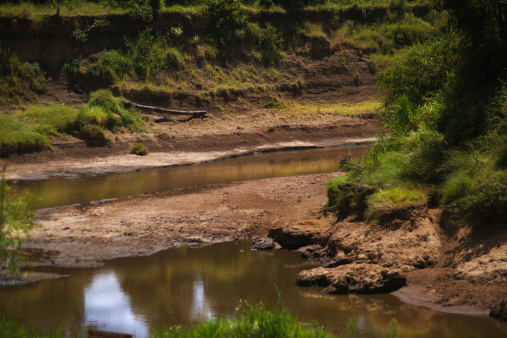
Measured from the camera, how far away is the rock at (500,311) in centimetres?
876

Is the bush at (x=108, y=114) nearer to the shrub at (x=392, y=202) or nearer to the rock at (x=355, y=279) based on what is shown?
the shrub at (x=392, y=202)

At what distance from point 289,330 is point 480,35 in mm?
10002

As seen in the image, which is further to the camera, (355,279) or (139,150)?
(139,150)

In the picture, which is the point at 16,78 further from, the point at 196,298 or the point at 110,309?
the point at 196,298

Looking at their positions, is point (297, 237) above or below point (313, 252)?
above

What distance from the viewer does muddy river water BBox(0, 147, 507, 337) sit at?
352 inches

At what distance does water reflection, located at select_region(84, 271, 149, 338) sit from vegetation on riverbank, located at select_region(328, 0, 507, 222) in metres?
5.31

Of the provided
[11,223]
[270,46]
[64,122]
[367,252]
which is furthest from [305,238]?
[270,46]

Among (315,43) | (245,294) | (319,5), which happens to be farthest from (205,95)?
(245,294)

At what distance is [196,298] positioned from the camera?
33.3 feet

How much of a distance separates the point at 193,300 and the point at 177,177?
39.8 ft

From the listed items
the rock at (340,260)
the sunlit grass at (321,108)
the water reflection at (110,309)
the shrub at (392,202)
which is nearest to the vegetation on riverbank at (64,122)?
the sunlit grass at (321,108)

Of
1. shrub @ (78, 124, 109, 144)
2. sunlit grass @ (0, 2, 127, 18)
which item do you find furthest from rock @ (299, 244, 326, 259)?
sunlit grass @ (0, 2, 127, 18)

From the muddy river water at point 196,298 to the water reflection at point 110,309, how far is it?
15 millimetres
